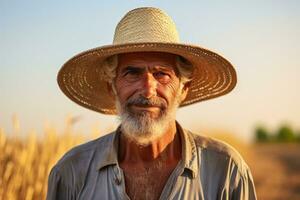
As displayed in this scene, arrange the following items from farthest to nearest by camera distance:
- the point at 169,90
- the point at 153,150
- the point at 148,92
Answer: the point at 153,150, the point at 169,90, the point at 148,92

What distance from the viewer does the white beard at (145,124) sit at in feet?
12.6

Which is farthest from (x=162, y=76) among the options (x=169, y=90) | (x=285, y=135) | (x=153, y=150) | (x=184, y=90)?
(x=285, y=135)

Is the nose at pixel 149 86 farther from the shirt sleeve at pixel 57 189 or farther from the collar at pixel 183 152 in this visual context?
the shirt sleeve at pixel 57 189

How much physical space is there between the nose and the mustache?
1.0 inches

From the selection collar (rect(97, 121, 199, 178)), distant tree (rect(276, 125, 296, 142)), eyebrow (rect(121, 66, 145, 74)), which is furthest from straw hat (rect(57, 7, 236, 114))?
distant tree (rect(276, 125, 296, 142))

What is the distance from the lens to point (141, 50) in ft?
12.5

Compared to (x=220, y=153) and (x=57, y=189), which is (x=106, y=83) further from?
(x=220, y=153)

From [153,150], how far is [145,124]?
0.20 metres

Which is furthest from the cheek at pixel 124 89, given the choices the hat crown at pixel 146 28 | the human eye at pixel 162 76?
the hat crown at pixel 146 28

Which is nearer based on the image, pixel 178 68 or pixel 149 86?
pixel 149 86

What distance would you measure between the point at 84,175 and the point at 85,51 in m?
0.70

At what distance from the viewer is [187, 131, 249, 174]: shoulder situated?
12.7 ft

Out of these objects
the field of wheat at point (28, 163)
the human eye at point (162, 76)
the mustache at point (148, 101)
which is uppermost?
the human eye at point (162, 76)

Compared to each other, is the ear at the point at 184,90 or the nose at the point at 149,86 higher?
the nose at the point at 149,86
